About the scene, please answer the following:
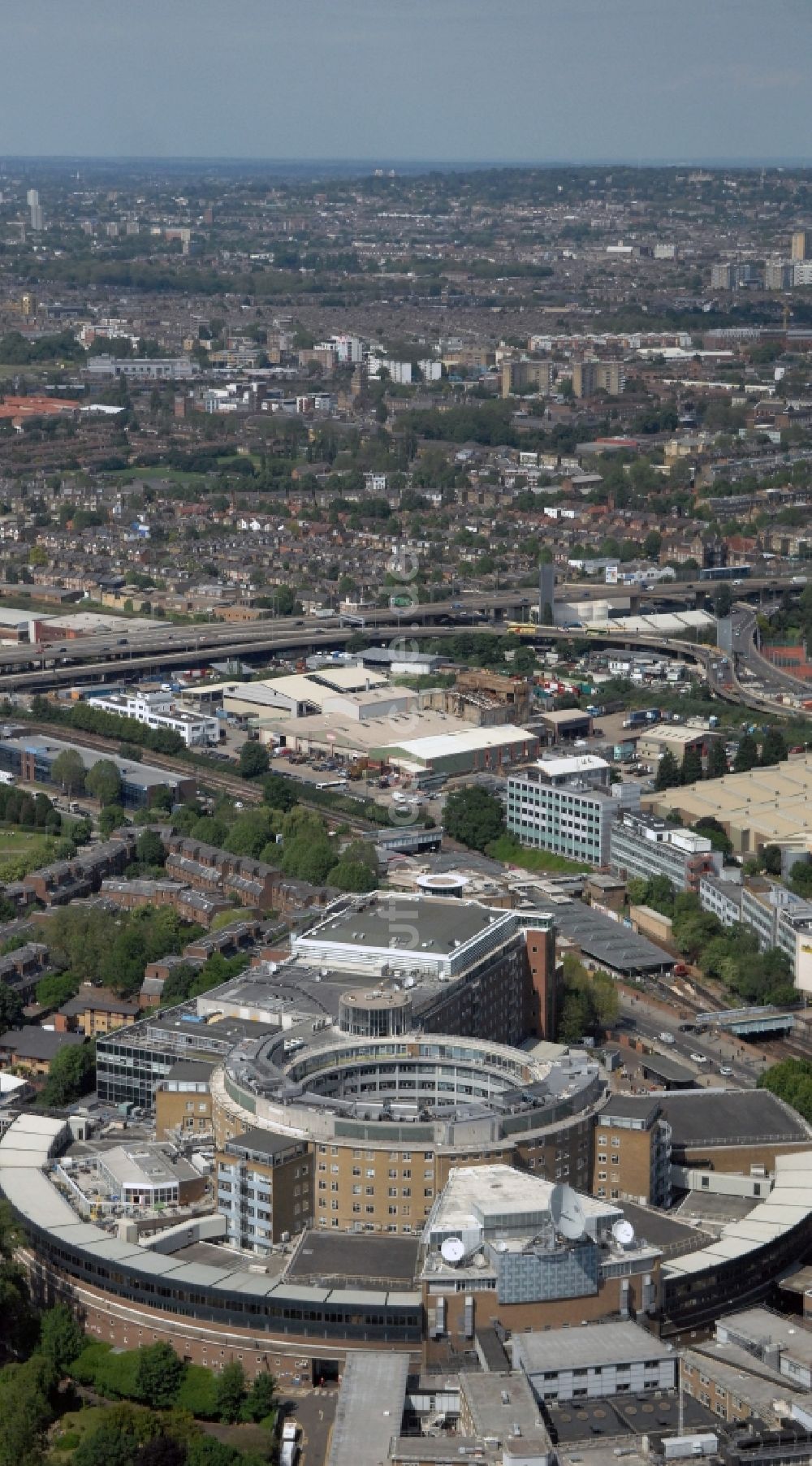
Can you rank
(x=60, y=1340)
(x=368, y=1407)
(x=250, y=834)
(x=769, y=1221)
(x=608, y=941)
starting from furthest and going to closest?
(x=250, y=834)
(x=608, y=941)
(x=769, y=1221)
(x=60, y=1340)
(x=368, y=1407)

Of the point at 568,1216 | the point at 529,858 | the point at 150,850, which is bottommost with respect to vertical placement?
the point at 529,858

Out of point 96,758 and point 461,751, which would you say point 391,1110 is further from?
point 96,758

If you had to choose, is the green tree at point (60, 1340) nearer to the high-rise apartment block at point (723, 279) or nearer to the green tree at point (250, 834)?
the green tree at point (250, 834)

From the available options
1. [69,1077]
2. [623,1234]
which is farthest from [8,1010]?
[623,1234]

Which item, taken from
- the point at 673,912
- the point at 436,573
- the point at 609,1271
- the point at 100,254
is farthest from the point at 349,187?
the point at 609,1271

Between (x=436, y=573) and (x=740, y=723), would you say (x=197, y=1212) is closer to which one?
(x=740, y=723)
